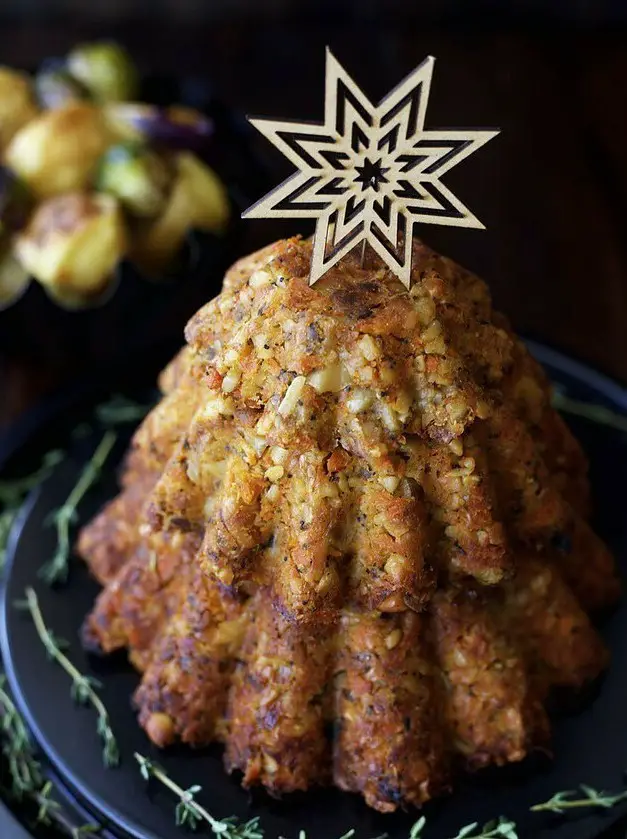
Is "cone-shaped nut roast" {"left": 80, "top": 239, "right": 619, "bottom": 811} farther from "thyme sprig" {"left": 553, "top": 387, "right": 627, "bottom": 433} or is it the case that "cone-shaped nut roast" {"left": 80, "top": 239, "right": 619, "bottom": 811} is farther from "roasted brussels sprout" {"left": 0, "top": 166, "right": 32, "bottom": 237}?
"roasted brussels sprout" {"left": 0, "top": 166, "right": 32, "bottom": 237}

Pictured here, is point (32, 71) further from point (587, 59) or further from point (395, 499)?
point (395, 499)

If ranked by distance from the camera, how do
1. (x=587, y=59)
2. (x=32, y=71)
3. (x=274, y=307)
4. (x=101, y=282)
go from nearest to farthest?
(x=274, y=307) < (x=101, y=282) < (x=32, y=71) < (x=587, y=59)

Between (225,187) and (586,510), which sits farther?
(225,187)

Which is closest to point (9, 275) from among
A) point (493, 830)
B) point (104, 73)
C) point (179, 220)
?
point (179, 220)

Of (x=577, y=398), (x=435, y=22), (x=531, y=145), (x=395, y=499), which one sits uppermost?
(x=435, y=22)

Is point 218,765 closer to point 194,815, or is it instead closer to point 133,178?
point 194,815

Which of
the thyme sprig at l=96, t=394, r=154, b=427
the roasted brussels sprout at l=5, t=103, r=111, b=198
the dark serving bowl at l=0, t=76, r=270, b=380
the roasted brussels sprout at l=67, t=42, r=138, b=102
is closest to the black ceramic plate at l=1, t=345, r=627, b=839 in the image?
the thyme sprig at l=96, t=394, r=154, b=427

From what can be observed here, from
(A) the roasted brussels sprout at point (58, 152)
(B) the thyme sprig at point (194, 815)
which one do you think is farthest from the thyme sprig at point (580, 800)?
(A) the roasted brussels sprout at point (58, 152)

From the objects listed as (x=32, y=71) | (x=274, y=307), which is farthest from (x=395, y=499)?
(x=32, y=71)

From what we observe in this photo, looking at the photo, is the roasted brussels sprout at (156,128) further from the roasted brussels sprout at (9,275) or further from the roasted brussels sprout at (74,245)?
the roasted brussels sprout at (9,275)
